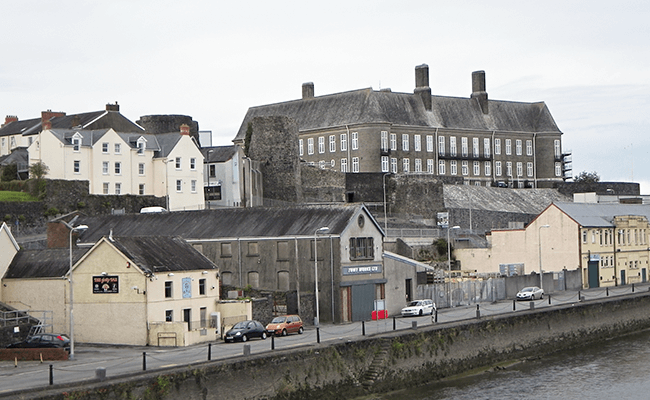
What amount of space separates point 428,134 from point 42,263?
65.2 m

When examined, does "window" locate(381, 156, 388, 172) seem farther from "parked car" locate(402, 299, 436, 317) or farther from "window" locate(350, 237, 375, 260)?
"parked car" locate(402, 299, 436, 317)

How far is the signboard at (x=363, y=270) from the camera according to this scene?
50969 mm

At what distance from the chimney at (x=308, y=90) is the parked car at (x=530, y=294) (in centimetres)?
5473

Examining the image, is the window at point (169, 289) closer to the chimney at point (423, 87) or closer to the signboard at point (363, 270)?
the signboard at point (363, 270)

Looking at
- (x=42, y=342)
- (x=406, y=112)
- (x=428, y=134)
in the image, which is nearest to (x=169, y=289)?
(x=42, y=342)

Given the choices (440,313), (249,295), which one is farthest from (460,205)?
(249,295)

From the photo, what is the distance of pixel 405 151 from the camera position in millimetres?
104188

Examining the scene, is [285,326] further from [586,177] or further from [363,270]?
[586,177]

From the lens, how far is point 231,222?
55.9m

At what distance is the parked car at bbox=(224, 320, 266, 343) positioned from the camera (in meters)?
41.1

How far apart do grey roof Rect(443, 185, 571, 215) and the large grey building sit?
502cm

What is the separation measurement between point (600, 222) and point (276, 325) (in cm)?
3770

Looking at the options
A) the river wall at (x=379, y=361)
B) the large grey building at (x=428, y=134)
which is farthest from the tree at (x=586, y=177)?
the river wall at (x=379, y=361)

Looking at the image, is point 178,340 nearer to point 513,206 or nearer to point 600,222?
point 600,222
